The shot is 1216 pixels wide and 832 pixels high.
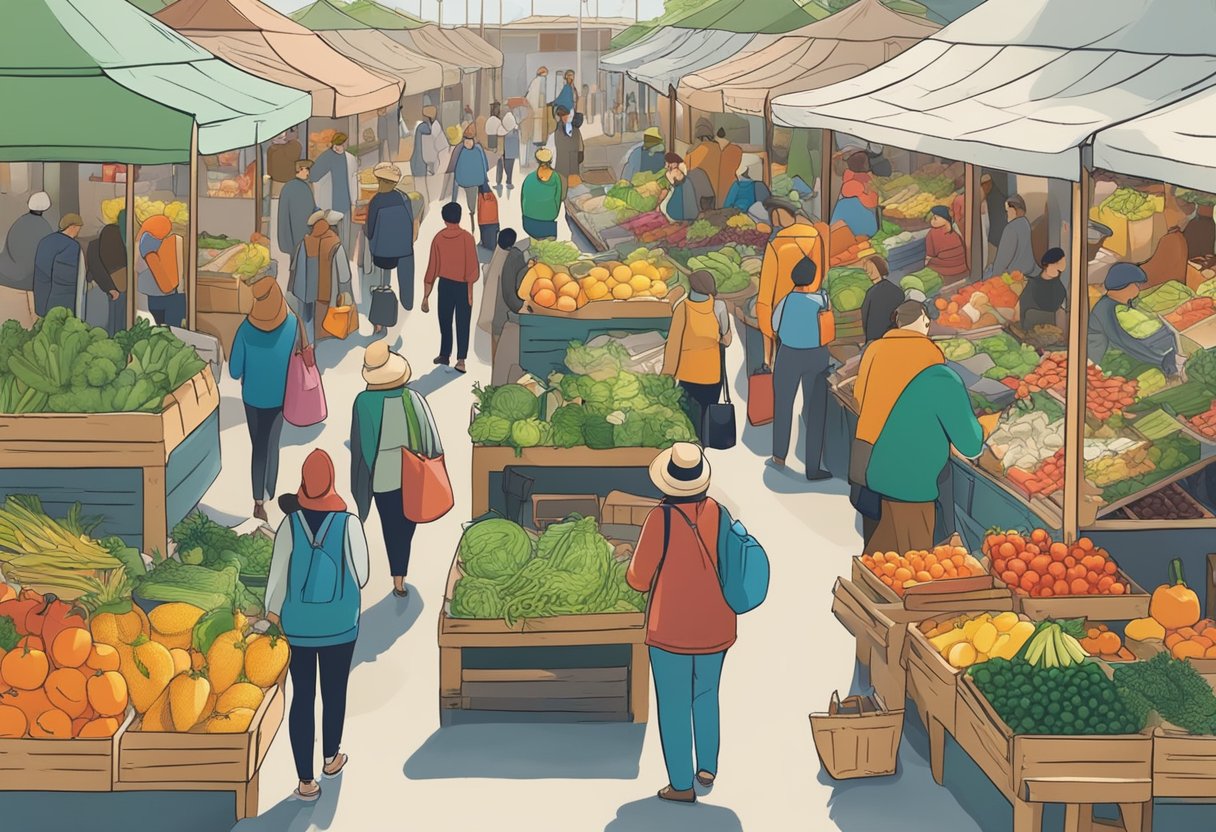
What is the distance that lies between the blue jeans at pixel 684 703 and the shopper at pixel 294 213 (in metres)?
9.34

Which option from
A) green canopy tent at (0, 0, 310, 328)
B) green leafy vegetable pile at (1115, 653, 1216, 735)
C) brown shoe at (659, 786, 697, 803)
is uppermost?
green canopy tent at (0, 0, 310, 328)

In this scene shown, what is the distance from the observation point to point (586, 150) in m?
33.8

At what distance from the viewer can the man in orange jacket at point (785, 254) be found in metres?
12.3


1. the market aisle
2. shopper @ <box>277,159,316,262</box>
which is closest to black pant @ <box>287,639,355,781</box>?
the market aisle

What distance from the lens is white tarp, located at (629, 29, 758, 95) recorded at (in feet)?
79.2

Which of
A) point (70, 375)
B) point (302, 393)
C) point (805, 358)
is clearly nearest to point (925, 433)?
point (805, 358)

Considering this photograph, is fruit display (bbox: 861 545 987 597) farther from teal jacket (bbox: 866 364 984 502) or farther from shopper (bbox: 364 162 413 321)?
shopper (bbox: 364 162 413 321)

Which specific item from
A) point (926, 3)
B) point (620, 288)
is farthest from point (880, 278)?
point (926, 3)

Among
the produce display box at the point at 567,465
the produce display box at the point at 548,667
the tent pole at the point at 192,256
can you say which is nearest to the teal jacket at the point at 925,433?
the produce display box at the point at 548,667

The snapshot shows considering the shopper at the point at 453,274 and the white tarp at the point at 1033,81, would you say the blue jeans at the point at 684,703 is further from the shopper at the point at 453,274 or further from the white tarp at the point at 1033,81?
the shopper at the point at 453,274

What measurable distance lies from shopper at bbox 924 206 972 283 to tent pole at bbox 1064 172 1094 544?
734 centimetres

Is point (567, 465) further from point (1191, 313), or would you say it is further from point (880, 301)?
point (1191, 313)

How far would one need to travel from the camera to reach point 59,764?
643cm

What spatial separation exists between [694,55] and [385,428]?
1838cm
